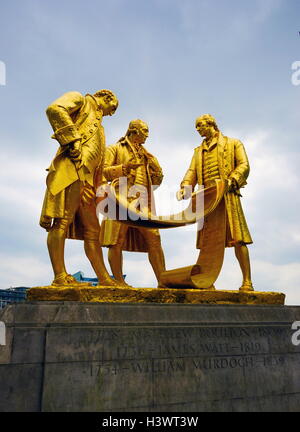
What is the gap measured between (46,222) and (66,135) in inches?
53.0

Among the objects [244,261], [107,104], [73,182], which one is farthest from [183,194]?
[73,182]

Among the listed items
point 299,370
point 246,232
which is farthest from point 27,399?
point 246,232

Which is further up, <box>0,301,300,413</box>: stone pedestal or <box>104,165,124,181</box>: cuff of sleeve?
<box>104,165,124,181</box>: cuff of sleeve

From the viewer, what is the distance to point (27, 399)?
391 cm

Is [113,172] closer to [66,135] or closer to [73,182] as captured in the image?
[73,182]

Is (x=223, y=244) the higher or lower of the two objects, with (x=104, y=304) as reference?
higher

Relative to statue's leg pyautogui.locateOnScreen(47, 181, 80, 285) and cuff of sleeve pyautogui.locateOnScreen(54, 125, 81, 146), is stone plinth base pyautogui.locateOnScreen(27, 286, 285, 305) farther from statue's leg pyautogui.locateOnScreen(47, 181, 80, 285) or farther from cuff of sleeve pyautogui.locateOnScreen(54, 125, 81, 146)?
cuff of sleeve pyautogui.locateOnScreen(54, 125, 81, 146)

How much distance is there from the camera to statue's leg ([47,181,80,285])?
5293 mm

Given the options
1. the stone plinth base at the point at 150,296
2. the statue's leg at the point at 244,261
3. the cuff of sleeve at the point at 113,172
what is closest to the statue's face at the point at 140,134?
the cuff of sleeve at the point at 113,172

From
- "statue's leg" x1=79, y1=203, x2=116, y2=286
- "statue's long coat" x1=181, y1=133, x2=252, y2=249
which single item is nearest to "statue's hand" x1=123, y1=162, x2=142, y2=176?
"statue's leg" x1=79, y1=203, x2=116, y2=286

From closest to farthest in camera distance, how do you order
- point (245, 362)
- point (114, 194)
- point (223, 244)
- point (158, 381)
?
point (158, 381), point (245, 362), point (114, 194), point (223, 244)
